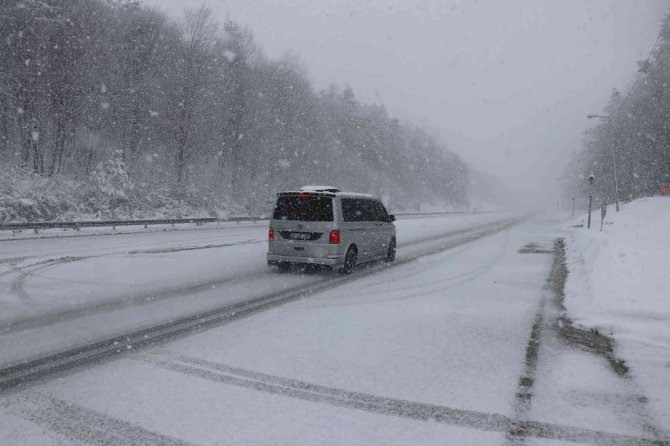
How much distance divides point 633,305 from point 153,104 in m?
39.1

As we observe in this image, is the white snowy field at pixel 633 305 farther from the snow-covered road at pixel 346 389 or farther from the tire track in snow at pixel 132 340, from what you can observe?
the tire track in snow at pixel 132 340

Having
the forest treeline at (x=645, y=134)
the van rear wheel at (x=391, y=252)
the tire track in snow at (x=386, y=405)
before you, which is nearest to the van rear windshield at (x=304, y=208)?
the van rear wheel at (x=391, y=252)

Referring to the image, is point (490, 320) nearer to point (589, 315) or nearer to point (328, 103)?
point (589, 315)

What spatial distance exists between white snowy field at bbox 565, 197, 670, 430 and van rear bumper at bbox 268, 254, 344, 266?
203 inches

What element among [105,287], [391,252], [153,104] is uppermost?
[153,104]

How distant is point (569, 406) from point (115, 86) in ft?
134

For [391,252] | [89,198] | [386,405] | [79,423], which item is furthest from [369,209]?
[89,198]

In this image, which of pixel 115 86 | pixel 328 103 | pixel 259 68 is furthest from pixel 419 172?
pixel 115 86

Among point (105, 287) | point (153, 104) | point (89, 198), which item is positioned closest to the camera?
point (105, 287)

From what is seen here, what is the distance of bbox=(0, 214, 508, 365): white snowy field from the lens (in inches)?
261

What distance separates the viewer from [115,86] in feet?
125

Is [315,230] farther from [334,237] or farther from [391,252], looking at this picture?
[391,252]

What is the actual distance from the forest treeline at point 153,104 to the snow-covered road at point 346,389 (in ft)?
90.1

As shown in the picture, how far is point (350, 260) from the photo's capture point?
12.9 meters
